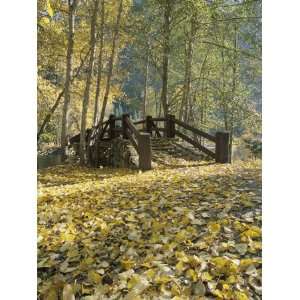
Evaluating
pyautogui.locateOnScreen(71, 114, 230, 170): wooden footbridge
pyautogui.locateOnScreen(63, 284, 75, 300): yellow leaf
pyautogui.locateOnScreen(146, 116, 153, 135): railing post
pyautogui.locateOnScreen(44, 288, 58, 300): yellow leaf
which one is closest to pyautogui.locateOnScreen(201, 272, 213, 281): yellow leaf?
pyautogui.locateOnScreen(63, 284, 75, 300): yellow leaf

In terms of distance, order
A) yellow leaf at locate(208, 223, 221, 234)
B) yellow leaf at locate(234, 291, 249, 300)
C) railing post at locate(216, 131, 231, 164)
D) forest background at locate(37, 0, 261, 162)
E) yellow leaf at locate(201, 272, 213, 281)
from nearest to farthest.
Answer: yellow leaf at locate(234, 291, 249, 300), yellow leaf at locate(201, 272, 213, 281), yellow leaf at locate(208, 223, 221, 234), forest background at locate(37, 0, 261, 162), railing post at locate(216, 131, 231, 164)

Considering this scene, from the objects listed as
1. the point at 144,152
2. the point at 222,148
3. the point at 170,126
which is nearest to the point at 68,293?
the point at 144,152

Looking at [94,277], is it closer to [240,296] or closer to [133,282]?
[133,282]

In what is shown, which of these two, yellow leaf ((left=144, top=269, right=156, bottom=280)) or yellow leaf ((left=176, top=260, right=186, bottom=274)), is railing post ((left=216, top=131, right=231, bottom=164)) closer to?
yellow leaf ((left=176, top=260, right=186, bottom=274))

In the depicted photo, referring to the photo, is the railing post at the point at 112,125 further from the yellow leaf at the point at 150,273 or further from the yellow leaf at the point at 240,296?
the yellow leaf at the point at 240,296

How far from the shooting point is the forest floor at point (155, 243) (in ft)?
7.08

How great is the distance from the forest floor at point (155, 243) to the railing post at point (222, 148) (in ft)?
9.12

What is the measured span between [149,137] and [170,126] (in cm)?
222

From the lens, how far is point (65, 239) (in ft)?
9.45

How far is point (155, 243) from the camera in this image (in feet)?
8.75

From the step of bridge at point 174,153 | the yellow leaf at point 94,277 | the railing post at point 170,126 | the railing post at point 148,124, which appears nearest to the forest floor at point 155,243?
the yellow leaf at point 94,277

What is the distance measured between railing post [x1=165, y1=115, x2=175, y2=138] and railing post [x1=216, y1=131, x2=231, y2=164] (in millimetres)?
1712

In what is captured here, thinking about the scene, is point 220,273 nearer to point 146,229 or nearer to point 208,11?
point 146,229

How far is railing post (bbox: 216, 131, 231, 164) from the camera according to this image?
6820mm
